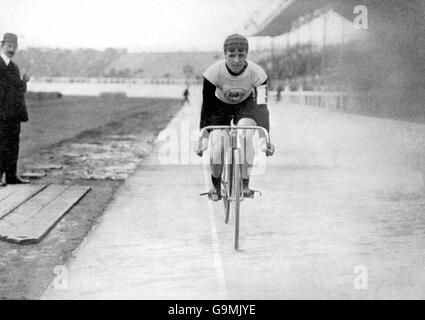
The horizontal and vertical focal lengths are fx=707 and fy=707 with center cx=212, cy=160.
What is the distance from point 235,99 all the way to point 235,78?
1.01 ft

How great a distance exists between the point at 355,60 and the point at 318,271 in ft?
66.5

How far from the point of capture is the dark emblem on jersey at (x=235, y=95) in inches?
286

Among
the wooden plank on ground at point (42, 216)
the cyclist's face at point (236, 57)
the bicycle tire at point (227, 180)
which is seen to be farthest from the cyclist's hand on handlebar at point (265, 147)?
the wooden plank on ground at point (42, 216)

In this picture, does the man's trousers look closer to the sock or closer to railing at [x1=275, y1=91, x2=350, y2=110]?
the sock

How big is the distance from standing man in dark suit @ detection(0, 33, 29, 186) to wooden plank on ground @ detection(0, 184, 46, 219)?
443 mm

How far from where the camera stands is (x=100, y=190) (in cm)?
1123

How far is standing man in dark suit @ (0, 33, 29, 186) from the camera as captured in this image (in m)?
10.5

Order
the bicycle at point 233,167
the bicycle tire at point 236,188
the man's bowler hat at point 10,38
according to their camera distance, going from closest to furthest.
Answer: the bicycle tire at point 236,188
the bicycle at point 233,167
the man's bowler hat at point 10,38

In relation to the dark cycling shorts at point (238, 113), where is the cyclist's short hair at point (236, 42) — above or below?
above

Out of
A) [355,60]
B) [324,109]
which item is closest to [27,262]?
[355,60]

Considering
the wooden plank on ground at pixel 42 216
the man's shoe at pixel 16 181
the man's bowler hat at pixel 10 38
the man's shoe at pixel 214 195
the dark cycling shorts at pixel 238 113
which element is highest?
the man's bowler hat at pixel 10 38

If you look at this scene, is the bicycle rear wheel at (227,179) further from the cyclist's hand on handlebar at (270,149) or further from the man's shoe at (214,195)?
the cyclist's hand on handlebar at (270,149)

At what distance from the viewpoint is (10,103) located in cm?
1066
